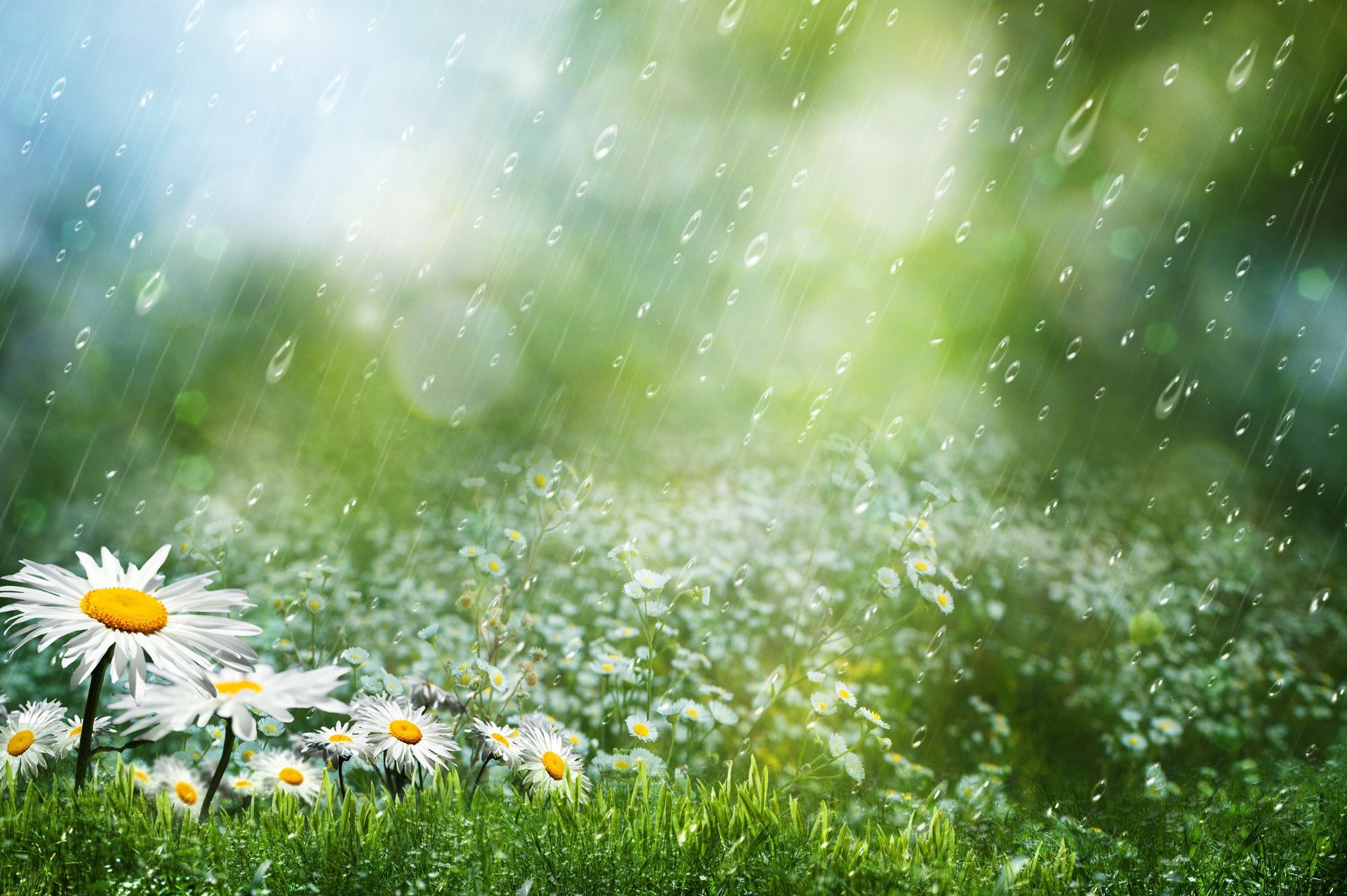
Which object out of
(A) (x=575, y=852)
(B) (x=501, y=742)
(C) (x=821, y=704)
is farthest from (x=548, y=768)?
(C) (x=821, y=704)

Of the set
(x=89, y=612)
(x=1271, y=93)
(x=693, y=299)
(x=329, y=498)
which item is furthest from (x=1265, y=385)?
(x=89, y=612)

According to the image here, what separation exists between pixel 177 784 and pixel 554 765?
0.81 metres

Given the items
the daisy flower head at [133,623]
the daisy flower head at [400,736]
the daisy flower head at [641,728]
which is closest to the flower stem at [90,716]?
the daisy flower head at [133,623]

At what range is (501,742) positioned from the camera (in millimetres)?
1626

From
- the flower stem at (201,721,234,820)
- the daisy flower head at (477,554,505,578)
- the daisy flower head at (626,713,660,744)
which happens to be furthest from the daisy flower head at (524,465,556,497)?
the flower stem at (201,721,234,820)

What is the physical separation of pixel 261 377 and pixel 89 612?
5013 mm

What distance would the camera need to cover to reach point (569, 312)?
6.95m

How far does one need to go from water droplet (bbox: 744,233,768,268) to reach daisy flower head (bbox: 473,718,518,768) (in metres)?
5.50

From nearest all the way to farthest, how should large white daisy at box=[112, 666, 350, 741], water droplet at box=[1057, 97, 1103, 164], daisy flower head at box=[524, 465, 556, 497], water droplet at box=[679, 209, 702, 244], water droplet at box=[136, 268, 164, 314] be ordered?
large white daisy at box=[112, 666, 350, 741] < daisy flower head at box=[524, 465, 556, 497] < water droplet at box=[136, 268, 164, 314] < water droplet at box=[1057, 97, 1103, 164] < water droplet at box=[679, 209, 702, 244]

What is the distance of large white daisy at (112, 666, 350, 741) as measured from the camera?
1.26 meters

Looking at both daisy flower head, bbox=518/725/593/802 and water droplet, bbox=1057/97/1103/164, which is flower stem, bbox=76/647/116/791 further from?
water droplet, bbox=1057/97/1103/164

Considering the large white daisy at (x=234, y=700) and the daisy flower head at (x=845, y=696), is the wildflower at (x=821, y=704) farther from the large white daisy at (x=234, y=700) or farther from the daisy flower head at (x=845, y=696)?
the large white daisy at (x=234, y=700)

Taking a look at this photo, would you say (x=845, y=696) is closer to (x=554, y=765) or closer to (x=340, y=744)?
(x=554, y=765)

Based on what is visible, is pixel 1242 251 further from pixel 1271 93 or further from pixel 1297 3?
pixel 1297 3
